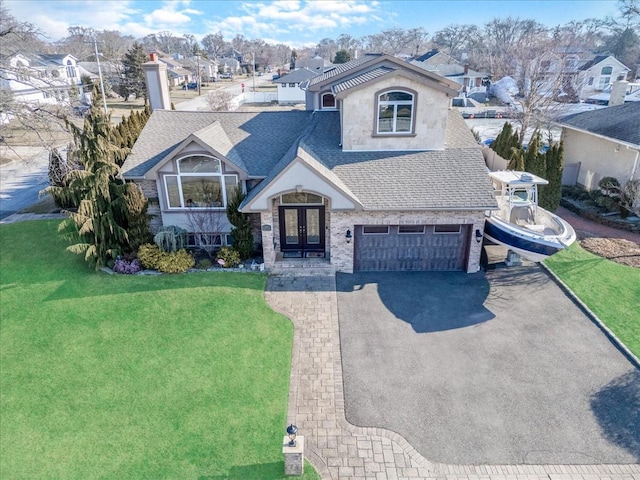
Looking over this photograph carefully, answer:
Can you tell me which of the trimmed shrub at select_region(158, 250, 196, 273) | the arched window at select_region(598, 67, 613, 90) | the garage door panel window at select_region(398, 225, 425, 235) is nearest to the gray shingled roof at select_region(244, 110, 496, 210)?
the garage door panel window at select_region(398, 225, 425, 235)

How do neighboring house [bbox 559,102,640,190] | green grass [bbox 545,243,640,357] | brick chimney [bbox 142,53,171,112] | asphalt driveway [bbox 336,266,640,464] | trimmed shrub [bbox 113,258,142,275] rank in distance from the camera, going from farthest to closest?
neighboring house [bbox 559,102,640,190] → brick chimney [bbox 142,53,171,112] → trimmed shrub [bbox 113,258,142,275] → green grass [bbox 545,243,640,357] → asphalt driveway [bbox 336,266,640,464]

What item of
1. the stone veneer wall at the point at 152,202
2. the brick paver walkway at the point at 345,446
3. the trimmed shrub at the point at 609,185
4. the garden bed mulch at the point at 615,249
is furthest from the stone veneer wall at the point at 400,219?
the trimmed shrub at the point at 609,185

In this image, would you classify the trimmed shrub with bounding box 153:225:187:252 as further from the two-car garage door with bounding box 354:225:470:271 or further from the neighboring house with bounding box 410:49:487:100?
the neighboring house with bounding box 410:49:487:100

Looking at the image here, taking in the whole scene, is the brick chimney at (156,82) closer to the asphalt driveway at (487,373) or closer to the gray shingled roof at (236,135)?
the gray shingled roof at (236,135)

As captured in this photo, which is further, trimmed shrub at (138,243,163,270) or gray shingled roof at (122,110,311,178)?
gray shingled roof at (122,110,311,178)

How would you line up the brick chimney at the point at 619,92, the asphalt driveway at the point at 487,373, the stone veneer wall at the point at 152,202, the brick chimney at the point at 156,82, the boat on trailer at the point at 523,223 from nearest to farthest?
the asphalt driveway at the point at 487,373
the boat on trailer at the point at 523,223
the stone veneer wall at the point at 152,202
the brick chimney at the point at 156,82
the brick chimney at the point at 619,92

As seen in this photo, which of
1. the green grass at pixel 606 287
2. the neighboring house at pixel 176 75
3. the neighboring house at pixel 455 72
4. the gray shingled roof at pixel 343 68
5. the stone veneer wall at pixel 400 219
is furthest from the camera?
the neighboring house at pixel 176 75

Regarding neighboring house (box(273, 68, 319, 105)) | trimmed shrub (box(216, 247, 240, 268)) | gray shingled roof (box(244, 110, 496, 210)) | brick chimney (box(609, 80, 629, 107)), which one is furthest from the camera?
neighboring house (box(273, 68, 319, 105))

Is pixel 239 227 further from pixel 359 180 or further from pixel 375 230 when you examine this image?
pixel 375 230
